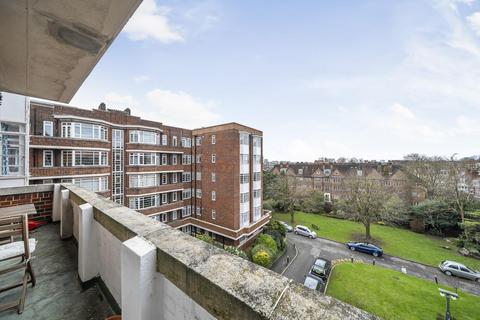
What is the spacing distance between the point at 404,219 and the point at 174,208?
2915cm

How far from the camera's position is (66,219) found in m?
4.45

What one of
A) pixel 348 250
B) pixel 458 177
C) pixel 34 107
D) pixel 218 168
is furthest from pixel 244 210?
pixel 458 177

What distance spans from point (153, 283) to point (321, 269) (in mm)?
16450

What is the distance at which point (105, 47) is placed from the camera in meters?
2.21

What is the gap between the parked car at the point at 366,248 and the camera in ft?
60.6

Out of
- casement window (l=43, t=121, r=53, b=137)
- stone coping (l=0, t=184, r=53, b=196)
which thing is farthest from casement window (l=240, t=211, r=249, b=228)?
casement window (l=43, t=121, r=53, b=137)

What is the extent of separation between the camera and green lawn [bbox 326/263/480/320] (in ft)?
36.2

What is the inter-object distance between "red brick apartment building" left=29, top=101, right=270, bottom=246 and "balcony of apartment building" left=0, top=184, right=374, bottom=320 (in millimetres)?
12724

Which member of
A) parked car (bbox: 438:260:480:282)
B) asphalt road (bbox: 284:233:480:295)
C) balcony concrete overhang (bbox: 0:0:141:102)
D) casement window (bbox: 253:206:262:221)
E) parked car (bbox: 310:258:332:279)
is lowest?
asphalt road (bbox: 284:233:480:295)

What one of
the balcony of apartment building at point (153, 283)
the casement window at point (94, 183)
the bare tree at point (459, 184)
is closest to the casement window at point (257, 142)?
the casement window at point (94, 183)

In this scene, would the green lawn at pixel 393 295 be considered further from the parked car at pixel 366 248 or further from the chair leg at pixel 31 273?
the chair leg at pixel 31 273

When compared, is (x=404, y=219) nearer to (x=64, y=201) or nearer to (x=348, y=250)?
(x=348, y=250)

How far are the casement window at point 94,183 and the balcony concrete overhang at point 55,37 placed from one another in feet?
42.0

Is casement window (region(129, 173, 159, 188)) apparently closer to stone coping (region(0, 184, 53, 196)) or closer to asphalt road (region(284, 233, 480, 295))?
stone coping (region(0, 184, 53, 196))
